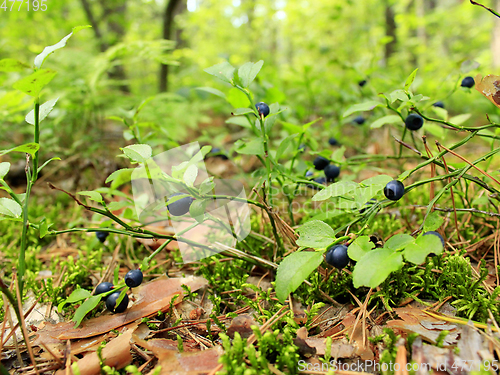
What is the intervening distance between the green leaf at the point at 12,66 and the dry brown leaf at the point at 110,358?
89cm

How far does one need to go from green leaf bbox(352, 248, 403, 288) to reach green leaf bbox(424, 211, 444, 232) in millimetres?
231

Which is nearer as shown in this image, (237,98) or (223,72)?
(223,72)

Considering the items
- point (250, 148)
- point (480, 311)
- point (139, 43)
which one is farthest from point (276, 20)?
point (480, 311)

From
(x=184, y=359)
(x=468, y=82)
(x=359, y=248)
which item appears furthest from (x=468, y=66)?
(x=184, y=359)

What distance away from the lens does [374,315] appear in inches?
44.7

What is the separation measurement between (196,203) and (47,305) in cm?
91

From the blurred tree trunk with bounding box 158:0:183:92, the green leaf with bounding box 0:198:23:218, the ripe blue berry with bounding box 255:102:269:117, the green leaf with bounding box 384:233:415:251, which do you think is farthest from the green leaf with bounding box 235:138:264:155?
the blurred tree trunk with bounding box 158:0:183:92

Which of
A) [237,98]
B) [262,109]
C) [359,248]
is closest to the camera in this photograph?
[359,248]

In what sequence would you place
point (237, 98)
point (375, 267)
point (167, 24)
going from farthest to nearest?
point (167, 24) < point (237, 98) < point (375, 267)

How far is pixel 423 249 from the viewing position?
84 cm

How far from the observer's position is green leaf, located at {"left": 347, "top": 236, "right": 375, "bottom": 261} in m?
0.92

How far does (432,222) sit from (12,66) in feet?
4.58

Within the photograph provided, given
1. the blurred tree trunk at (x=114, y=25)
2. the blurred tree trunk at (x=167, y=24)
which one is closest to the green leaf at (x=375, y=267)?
the blurred tree trunk at (x=167, y=24)

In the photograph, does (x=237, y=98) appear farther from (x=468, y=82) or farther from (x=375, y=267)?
(x=468, y=82)
